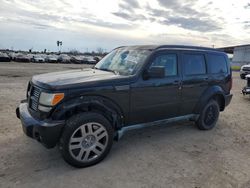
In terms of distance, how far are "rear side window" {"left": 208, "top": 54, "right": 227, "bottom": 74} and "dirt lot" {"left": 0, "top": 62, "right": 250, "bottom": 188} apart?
4.88 ft

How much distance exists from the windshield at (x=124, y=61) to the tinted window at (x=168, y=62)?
0.89 ft

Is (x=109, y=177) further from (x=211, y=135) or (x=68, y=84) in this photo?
(x=211, y=135)

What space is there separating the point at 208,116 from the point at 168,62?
183 cm

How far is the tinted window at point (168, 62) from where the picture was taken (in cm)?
433

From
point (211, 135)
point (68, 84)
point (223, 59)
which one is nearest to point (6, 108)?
point (68, 84)

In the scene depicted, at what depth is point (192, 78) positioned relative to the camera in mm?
4867

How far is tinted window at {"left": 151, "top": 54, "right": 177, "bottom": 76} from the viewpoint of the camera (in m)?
4.33

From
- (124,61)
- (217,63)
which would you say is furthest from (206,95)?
(124,61)

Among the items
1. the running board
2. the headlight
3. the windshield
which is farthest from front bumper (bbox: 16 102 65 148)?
the windshield

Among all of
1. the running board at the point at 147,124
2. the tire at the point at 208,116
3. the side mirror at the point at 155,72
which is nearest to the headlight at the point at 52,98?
the running board at the point at 147,124

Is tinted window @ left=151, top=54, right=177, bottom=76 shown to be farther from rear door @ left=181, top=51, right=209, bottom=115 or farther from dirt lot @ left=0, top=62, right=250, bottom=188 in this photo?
dirt lot @ left=0, top=62, right=250, bottom=188

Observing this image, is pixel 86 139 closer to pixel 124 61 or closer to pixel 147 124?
pixel 147 124

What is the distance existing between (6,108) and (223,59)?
19.4 feet

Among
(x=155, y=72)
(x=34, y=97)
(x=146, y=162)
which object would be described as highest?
(x=155, y=72)
